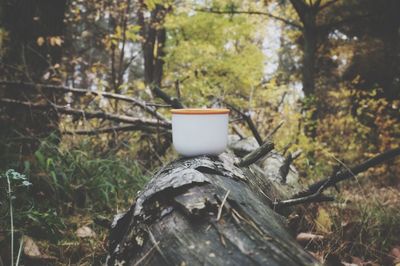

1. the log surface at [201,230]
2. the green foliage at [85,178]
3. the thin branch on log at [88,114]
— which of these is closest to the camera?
the log surface at [201,230]

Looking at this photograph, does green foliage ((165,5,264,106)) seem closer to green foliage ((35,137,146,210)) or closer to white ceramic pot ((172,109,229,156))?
green foliage ((35,137,146,210))

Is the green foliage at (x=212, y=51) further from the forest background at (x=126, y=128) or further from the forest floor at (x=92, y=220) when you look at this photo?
the forest floor at (x=92, y=220)

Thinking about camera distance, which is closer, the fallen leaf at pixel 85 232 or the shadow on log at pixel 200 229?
the shadow on log at pixel 200 229

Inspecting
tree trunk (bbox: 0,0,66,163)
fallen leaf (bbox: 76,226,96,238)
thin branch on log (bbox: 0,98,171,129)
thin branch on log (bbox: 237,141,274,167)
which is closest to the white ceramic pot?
thin branch on log (bbox: 237,141,274,167)

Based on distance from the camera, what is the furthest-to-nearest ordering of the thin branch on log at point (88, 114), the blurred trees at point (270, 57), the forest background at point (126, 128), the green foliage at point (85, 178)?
1. the blurred trees at point (270, 57)
2. the thin branch on log at point (88, 114)
3. the green foliage at point (85, 178)
4. the forest background at point (126, 128)

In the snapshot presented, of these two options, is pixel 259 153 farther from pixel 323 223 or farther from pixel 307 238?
pixel 323 223

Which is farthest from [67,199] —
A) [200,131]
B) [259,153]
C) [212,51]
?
[212,51]

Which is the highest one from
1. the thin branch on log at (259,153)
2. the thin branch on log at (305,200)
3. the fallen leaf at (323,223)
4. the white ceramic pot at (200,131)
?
the white ceramic pot at (200,131)

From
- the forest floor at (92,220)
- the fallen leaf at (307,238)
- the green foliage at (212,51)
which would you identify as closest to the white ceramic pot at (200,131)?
the forest floor at (92,220)

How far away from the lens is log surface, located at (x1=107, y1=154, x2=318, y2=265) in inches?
36.4

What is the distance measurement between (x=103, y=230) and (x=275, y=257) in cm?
146

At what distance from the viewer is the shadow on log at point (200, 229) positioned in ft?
3.03

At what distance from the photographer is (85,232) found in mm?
1993

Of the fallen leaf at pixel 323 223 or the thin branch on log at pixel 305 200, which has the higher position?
the thin branch on log at pixel 305 200
